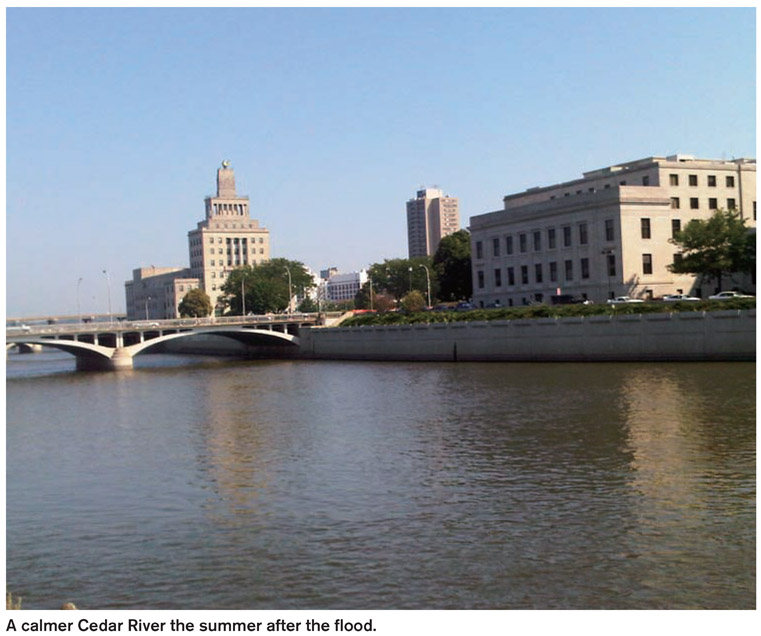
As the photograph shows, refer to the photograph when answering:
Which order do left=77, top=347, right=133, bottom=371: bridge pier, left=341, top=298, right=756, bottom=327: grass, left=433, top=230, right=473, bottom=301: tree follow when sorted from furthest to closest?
1. left=433, top=230, right=473, bottom=301: tree
2. left=77, top=347, right=133, bottom=371: bridge pier
3. left=341, top=298, right=756, bottom=327: grass

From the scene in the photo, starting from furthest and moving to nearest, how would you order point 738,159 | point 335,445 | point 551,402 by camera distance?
point 738,159
point 551,402
point 335,445

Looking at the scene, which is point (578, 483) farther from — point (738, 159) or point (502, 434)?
point (738, 159)

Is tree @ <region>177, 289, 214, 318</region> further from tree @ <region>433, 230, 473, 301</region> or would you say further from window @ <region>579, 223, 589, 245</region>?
window @ <region>579, 223, 589, 245</region>

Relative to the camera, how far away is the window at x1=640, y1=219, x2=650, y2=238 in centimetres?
9086

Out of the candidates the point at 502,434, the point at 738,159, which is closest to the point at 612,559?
the point at 502,434

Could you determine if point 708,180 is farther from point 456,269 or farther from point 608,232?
point 456,269

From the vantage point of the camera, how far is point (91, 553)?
19.7 metres

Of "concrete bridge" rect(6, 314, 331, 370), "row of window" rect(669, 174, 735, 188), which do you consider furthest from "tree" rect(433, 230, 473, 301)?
"row of window" rect(669, 174, 735, 188)

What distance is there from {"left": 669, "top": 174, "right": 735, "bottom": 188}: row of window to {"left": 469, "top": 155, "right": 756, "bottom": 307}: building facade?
3.9 inches

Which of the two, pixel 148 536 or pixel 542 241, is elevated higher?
pixel 542 241

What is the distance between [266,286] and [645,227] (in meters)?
77.2

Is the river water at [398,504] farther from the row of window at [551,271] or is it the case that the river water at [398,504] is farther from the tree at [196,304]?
the tree at [196,304]

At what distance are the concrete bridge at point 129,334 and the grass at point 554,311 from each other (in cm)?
996

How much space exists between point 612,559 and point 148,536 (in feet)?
32.4
